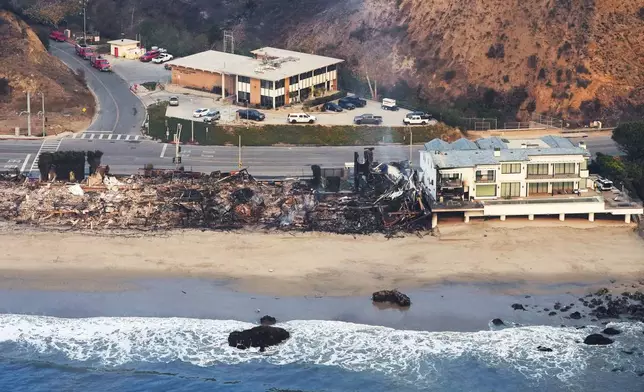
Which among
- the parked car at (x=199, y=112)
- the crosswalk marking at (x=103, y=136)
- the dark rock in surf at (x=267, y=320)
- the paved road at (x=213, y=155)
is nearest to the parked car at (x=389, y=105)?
the paved road at (x=213, y=155)

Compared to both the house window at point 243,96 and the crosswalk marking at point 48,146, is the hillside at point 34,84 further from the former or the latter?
the house window at point 243,96

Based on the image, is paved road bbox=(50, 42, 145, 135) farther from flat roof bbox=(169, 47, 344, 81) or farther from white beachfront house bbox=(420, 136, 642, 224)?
white beachfront house bbox=(420, 136, 642, 224)

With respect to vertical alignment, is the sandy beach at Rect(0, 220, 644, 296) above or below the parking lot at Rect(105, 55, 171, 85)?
below

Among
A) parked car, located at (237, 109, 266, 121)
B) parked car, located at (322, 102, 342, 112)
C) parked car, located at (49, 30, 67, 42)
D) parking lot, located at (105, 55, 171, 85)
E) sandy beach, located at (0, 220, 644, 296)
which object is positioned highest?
parked car, located at (49, 30, 67, 42)

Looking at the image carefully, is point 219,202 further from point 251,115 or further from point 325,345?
point 325,345

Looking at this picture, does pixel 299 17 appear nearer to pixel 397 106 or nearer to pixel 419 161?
pixel 397 106

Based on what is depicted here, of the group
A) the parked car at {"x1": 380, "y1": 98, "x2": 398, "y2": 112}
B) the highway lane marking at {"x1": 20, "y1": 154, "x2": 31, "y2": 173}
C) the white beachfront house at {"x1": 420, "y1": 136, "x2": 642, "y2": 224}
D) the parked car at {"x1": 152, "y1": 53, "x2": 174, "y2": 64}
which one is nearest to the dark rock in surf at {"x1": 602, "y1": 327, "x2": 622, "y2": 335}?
the white beachfront house at {"x1": 420, "y1": 136, "x2": 642, "y2": 224}

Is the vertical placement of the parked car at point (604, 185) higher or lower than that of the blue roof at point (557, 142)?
lower
